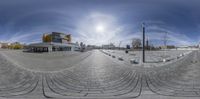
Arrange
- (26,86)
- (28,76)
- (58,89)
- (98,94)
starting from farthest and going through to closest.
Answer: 1. (28,76)
2. (26,86)
3. (58,89)
4. (98,94)

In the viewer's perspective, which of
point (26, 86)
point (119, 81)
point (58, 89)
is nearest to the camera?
point (58, 89)

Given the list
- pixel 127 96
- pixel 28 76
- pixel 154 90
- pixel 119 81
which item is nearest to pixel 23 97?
pixel 28 76

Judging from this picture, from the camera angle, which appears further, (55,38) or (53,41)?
(55,38)

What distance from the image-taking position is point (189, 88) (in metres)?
4.93

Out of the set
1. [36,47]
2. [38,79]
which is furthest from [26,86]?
[36,47]

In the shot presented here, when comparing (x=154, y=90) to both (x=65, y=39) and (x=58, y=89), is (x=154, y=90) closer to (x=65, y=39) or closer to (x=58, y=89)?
(x=58, y=89)

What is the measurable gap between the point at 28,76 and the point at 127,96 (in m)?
4.24

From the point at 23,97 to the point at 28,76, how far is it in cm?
238

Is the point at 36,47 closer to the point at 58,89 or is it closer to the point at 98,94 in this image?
the point at 58,89

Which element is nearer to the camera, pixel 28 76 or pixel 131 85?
pixel 131 85

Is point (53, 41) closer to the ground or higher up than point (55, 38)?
closer to the ground

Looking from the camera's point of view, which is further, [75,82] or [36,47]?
[36,47]

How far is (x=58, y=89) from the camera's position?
4922 millimetres

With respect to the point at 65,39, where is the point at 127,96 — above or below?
below
